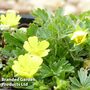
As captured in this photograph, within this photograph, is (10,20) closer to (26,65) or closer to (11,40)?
(11,40)

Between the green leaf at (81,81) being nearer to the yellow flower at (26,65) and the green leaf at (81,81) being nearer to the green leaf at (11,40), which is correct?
the yellow flower at (26,65)

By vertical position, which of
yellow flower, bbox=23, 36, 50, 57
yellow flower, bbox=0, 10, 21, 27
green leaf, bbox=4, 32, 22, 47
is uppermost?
yellow flower, bbox=0, 10, 21, 27

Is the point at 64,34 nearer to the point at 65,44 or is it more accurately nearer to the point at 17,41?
the point at 65,44

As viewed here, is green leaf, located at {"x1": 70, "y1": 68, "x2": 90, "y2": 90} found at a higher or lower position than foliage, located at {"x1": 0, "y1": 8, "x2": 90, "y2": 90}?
lower

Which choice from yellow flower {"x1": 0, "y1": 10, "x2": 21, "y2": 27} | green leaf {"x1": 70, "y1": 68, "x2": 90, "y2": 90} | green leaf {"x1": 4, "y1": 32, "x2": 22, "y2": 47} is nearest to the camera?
green leaf {"x1": 70, "y1": 68, "x2": 90, "y2": 90}

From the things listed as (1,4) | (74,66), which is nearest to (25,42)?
(74,66)

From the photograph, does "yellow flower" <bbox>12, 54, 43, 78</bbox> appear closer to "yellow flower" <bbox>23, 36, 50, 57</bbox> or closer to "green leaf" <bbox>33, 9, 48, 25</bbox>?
"yellow flower" <bbox>23, 36, 50, 57</bbox>

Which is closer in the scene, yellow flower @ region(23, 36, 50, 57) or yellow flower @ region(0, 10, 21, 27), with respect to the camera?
yellow flower @ region(23, 36, 50, 57)

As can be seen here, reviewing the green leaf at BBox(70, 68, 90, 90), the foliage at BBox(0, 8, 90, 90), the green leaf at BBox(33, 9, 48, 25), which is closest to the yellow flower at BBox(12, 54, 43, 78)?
the foliage at BBox(0, 8, 90, 90)
